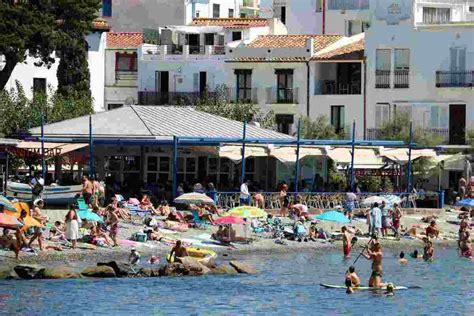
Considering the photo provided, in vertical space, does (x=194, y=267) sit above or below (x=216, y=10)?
below

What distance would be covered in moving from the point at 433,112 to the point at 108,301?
137 ft

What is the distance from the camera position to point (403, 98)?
320 ft

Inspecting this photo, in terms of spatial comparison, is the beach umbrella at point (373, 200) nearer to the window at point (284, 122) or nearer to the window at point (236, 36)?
the window at point (284, 122)

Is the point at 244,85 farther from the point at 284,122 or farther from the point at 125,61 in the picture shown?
the point at 125,61

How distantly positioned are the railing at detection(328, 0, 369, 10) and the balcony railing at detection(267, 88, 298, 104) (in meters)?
8.10

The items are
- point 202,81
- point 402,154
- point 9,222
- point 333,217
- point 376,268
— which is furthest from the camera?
point 202,81

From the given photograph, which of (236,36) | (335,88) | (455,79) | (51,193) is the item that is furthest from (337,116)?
(51,193)

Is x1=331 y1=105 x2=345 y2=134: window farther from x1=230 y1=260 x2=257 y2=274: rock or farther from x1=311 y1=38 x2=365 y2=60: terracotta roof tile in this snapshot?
x1=230 y1=260 x2=257 y2=274: rock

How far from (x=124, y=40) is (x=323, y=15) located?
11.2m

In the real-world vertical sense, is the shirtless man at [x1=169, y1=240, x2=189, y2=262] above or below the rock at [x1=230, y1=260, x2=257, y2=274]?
above

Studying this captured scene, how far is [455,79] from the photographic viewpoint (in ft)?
317

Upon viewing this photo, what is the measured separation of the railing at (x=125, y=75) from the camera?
106188 mm

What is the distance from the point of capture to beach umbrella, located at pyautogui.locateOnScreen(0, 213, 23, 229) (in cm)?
6290

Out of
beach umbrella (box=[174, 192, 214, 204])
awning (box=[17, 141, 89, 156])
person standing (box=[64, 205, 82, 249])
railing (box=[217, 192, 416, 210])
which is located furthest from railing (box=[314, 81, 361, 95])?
person standing (box=[64, 205, 82, 249])
